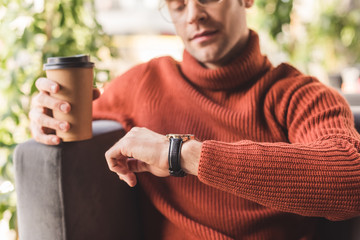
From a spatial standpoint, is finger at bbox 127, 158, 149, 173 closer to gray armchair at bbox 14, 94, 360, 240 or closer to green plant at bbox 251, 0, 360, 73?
gray armchair at bbox 14, 94, 360, 240

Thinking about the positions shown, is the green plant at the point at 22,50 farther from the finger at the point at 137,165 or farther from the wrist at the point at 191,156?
the wrist at the point at 191,156

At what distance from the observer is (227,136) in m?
1.01

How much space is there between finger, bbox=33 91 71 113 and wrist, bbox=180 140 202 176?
28 cm

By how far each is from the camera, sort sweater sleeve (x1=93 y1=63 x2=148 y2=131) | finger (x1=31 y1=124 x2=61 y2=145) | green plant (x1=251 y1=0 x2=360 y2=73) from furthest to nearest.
Result: 1. green plant (x1=251 y1=0 x2=360 y2=73)
2. sweater sleeve (x1=93 y1=63 x2=148 y2=131)
3. finger (x1=31 y1=124 x2=61 y2=145)

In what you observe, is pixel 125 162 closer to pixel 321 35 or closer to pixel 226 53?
pixel 226 53

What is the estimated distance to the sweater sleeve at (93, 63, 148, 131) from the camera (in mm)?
1137

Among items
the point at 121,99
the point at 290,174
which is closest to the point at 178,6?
the point at 121,99

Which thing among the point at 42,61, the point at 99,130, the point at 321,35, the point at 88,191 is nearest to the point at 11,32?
the point at 42,61

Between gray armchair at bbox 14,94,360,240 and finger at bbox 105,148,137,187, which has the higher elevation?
finger at bbox 105,148,137,187

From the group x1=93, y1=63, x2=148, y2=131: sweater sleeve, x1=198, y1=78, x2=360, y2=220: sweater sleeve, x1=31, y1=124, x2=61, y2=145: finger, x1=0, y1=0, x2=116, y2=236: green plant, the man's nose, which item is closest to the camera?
x1=198, y1=78, x2=360, y2=220: sweater sleeve

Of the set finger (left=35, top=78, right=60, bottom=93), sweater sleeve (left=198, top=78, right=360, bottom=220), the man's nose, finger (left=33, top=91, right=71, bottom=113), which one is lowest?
sweater sleeve (left=198, top=78, right=360, bottom=220)

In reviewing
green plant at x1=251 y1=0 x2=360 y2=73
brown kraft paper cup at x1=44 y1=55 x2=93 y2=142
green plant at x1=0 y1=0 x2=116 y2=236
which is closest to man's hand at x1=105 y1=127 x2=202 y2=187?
brown kraft paper cup at x1=44 y1=55 x2=93 y2=142

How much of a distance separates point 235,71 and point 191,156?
0.41 m

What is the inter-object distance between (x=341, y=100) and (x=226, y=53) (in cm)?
36
